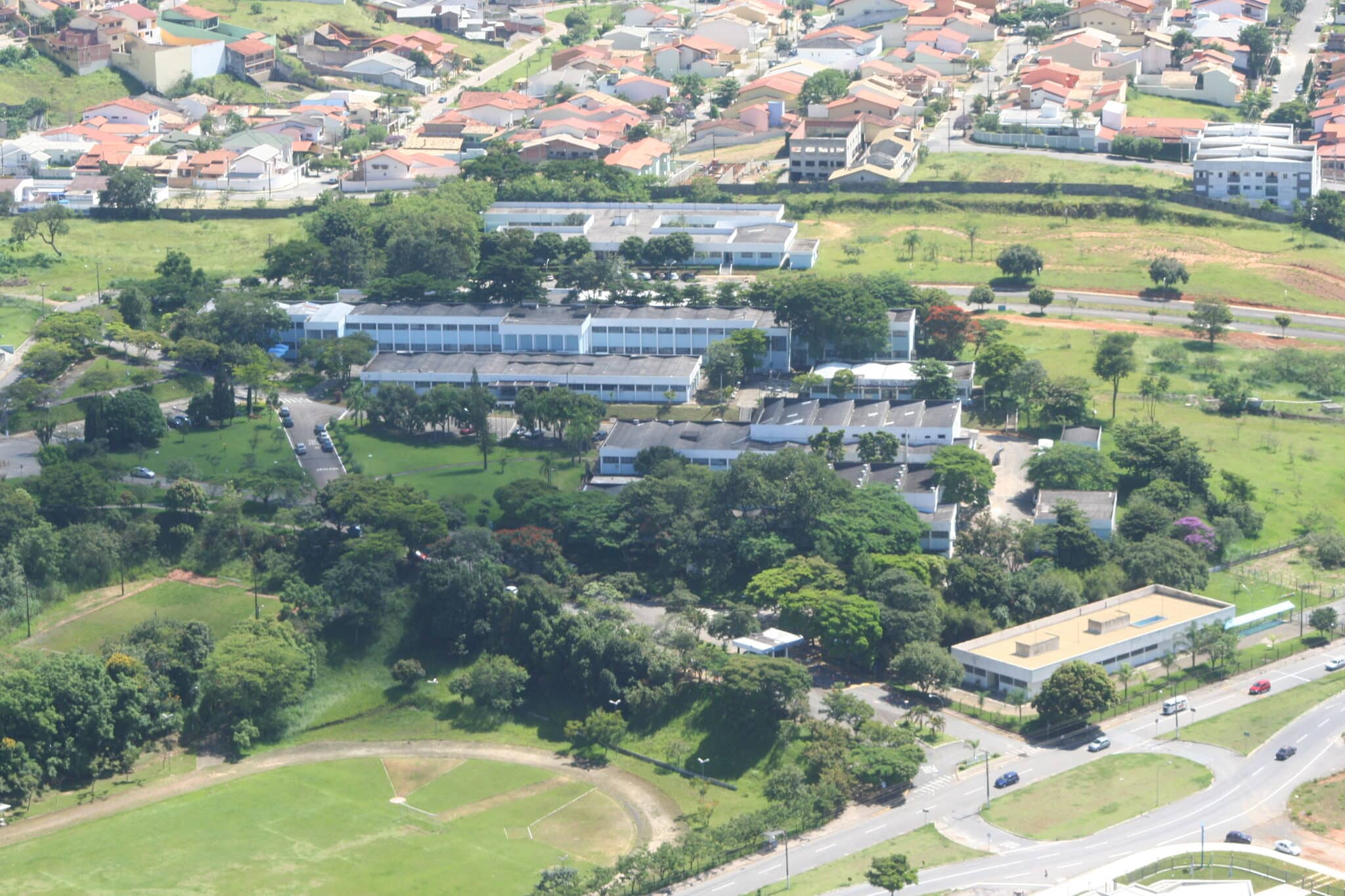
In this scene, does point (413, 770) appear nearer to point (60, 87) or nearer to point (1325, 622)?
point (1325, 622)

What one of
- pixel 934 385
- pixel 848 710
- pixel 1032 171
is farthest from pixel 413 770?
pixel 1032 171

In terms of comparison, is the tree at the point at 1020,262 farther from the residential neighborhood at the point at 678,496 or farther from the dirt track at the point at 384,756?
the dirt track at the point at 384,756

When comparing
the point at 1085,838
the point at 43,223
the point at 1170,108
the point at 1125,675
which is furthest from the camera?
the point at 1170,108

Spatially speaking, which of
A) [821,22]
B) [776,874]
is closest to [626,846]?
[776,874]

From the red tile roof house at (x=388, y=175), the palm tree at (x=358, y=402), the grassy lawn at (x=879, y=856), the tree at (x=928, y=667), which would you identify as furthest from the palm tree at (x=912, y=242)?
the grassy lawn at (x=879, y=856)

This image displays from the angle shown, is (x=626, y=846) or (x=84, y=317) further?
(x=84, y=317)

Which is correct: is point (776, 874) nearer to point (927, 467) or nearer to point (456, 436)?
point (927, 467)

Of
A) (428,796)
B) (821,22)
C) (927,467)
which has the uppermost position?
(821,22)
